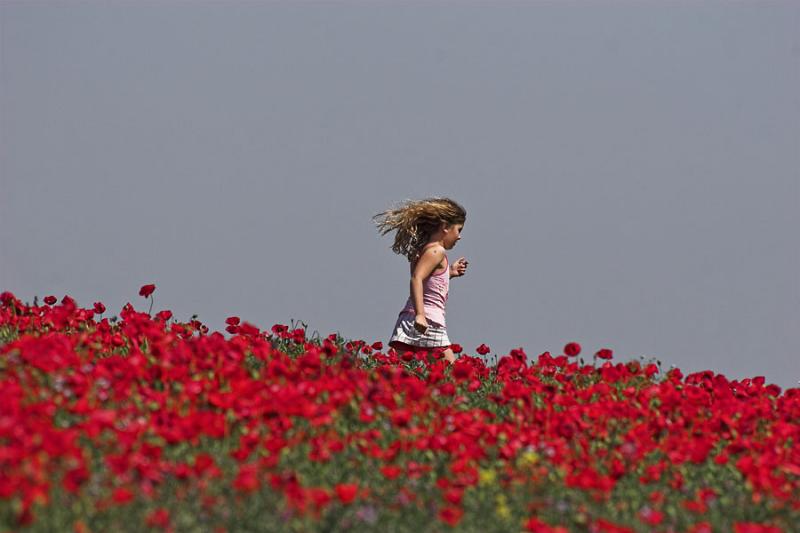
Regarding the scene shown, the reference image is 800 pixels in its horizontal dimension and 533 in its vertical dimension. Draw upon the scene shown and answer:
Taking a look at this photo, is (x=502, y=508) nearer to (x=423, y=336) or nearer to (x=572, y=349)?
(x=572, y=349)

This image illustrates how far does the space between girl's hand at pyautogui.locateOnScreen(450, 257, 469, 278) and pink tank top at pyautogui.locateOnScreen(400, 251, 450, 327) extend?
0.59 feet

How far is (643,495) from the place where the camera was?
6730 millimetres

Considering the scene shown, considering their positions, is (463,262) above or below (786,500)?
above

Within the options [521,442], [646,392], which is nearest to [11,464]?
[521,442]

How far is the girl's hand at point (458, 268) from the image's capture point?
476 inches

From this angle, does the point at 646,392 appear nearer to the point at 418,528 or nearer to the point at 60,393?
the point at 418,528

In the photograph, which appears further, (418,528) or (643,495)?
(643,495)

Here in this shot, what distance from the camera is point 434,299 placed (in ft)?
38.8

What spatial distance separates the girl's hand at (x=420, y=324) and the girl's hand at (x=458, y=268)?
82 cm

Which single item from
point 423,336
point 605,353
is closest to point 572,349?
point 605,353

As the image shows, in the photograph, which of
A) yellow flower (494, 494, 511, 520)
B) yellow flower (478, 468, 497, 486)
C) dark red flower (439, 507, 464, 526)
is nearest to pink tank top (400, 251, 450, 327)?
yellow flower (478, 468, 497, 486)

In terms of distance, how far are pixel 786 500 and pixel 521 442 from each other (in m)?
1.59

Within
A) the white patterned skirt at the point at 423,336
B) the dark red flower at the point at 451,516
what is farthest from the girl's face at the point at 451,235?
the dark red flower at the point at 451,516

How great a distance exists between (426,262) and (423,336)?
2.52 ft
